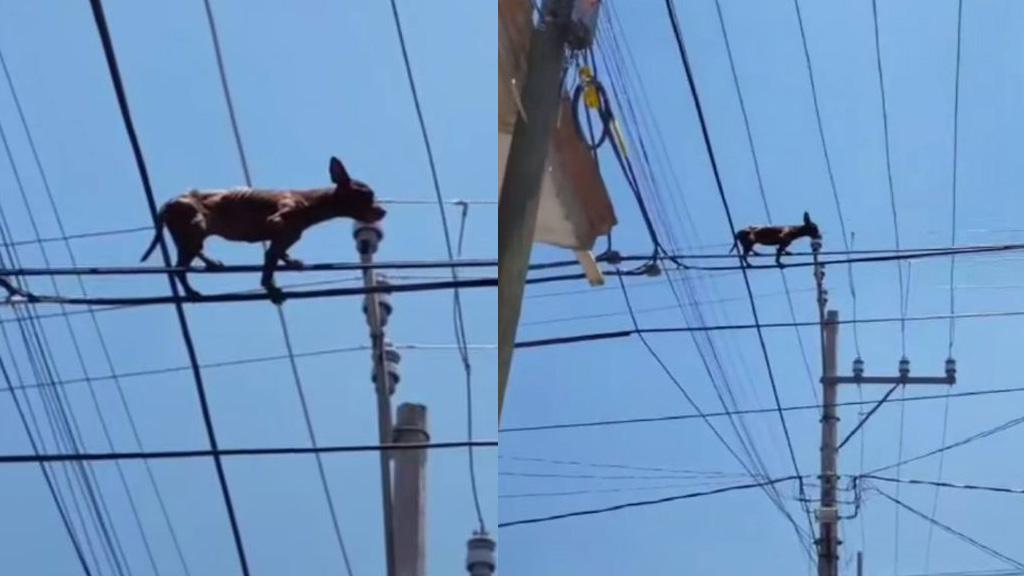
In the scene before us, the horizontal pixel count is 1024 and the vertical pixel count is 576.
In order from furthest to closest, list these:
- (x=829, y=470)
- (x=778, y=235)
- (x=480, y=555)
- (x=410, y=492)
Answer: (x=829, y=470) → (x=778, y=235) → (x=410, y=492) → (x=480, y=555)

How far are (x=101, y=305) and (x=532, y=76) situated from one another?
1.70 feet

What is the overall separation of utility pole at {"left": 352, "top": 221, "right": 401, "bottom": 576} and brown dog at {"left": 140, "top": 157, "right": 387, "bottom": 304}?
42mm

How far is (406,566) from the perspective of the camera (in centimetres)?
161

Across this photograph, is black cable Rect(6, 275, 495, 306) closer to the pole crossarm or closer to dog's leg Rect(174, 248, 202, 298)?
dog's leg Rect(174, 248, 202, 298)

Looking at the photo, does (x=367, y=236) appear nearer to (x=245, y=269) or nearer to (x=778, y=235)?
(x=245, y=269)

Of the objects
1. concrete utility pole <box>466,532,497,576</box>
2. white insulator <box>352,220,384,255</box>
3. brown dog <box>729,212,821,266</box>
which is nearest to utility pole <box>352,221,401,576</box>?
white insulator <box>352,220,384,255</box>

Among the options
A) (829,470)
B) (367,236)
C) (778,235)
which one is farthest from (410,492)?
(829,470)

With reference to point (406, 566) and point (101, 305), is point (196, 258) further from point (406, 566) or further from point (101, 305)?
point (406, 566)

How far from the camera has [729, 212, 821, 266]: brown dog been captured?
3.48 m

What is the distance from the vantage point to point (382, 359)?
162 cm

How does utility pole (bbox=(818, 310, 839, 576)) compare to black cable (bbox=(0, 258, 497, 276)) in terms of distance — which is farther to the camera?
utility pole (bbox=(818, 310, 839, 576))

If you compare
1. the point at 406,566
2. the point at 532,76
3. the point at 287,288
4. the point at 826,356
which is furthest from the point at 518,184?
the point at 826,356

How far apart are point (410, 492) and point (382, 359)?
14 cm

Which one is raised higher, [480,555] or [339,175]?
[339,175]
